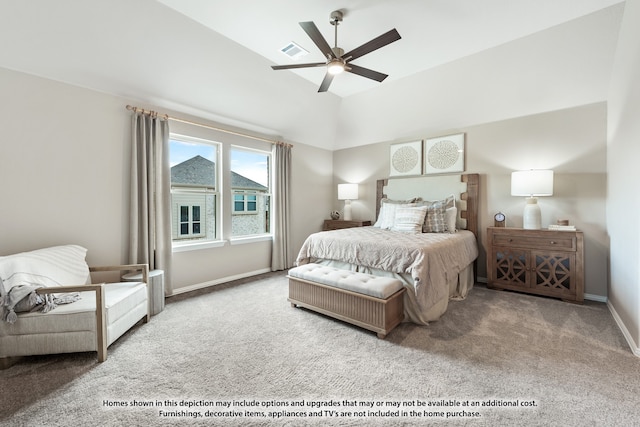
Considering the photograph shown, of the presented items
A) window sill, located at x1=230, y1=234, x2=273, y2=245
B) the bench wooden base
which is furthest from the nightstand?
the bench wooden base

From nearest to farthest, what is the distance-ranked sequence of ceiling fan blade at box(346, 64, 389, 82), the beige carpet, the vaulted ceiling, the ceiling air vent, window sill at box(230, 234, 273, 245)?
the beige carpet, the vaulted ceiling, ceiling fan blade at box(346, 64, 389, 82), the ceiling air vent, window sill at box(230, 234, 273, 245)

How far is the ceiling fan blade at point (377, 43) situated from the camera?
2.17 meters

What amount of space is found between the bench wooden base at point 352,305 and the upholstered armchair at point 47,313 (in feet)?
5.46

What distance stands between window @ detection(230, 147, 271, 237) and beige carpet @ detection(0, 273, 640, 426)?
Answer: 1.97 metres

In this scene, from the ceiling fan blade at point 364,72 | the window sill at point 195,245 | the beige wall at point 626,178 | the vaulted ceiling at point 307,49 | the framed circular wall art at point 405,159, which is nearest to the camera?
the beige wall at point 626,178

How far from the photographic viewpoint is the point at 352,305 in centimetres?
248

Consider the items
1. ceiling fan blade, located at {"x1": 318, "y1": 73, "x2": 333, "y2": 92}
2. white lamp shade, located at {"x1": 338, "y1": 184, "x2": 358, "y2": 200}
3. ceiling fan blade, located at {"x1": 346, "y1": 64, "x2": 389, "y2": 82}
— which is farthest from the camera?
white lamp shade, located at {"x1": 338, "y1": 184, "x2": 358, "y2": 200}

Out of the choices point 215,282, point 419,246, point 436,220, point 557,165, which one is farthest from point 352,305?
point 557,165

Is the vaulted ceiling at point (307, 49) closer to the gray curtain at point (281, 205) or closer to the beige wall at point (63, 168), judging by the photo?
the beige wall at point (63, 168)

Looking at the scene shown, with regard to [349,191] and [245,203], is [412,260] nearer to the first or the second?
[349,191]

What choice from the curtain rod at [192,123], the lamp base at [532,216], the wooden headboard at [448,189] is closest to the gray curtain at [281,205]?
the curtain rod at [192,123]

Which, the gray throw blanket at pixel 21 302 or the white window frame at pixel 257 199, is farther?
the white window frame at pixel 257 199

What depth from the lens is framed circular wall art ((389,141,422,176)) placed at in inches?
181

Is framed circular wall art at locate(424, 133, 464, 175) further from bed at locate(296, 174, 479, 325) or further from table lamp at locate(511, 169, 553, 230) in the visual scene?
table lamp at locate(511, 169, 553, 230)
